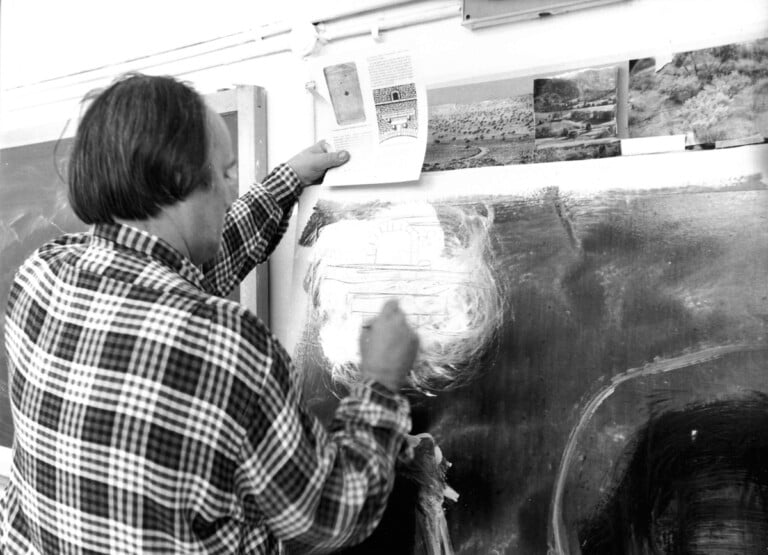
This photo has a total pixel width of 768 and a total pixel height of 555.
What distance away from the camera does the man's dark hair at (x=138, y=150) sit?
0.73 m

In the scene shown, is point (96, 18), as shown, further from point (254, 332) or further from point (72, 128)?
point (254, 332)

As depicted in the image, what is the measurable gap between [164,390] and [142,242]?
19 cm

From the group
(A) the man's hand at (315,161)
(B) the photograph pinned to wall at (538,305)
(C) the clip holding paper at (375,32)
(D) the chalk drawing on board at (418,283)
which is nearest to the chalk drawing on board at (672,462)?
(B) the photograph pinned to wall at (538,305)

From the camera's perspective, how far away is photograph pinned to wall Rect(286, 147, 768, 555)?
79cm

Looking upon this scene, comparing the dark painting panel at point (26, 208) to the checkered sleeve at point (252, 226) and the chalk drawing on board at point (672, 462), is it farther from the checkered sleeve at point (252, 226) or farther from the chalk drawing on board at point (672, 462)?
the chalk drawing on board at point (672, 462)

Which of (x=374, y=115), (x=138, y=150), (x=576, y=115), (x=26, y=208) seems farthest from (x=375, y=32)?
(x=26, y=208)

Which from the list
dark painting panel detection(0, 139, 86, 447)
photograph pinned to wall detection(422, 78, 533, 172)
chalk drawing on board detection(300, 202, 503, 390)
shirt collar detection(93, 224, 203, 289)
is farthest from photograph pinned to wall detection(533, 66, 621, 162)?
dark painting panel detection(0, 139, 86, 447)

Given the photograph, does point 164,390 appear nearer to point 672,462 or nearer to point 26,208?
point 672,462

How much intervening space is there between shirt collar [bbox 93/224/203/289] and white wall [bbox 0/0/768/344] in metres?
0.45

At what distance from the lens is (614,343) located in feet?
2.75

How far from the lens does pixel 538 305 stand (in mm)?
898

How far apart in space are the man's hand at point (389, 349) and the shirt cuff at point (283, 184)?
0.41m

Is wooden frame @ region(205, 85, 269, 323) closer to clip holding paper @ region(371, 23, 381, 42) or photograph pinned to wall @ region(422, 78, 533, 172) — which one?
clip holding paper @ region(371, 23, 381, 42)

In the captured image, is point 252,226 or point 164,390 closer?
point 164,390
